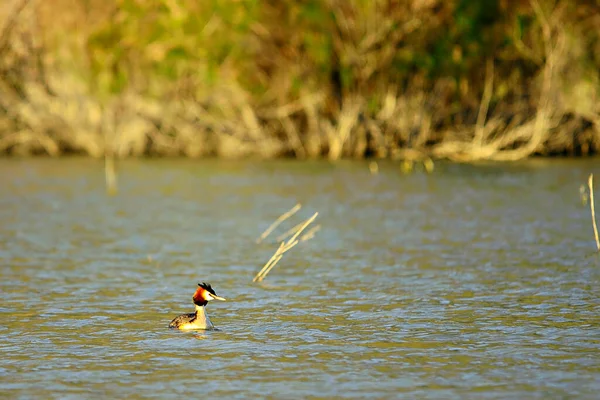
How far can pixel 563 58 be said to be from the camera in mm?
30344

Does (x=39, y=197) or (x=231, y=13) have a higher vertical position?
(x=231, y=13)

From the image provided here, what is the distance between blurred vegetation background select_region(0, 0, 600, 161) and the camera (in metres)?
30.8

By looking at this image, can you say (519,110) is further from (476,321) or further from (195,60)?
(476,321)

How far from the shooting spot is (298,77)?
Answer: 3164 cm

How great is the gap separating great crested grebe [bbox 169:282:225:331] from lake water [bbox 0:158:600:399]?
78mm

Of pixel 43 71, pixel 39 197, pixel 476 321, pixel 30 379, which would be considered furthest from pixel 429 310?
pixel 43 71

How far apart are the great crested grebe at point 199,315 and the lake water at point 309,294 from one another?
0.26 feet

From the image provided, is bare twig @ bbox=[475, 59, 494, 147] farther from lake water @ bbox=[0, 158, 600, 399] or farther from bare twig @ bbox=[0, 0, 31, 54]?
bare twig @ bbox=[0, 0, 31, 54]

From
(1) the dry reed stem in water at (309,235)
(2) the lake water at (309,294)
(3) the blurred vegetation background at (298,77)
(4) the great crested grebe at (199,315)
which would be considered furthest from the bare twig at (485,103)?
(4) the great crested grebe at (199,315)

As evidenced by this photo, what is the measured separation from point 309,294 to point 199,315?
230 cm

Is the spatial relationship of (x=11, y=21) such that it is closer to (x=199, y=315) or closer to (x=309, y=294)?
(x=309, y=294)

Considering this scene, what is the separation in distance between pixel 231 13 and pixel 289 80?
264 centimetres

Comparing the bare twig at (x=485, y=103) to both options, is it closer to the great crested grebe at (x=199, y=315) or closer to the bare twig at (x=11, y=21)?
the bare twig at (x=11, y=21)

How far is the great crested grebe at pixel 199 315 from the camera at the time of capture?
977cm
